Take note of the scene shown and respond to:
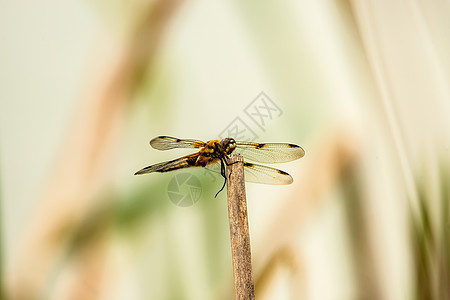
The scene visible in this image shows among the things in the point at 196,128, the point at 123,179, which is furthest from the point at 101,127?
the point at 196,128

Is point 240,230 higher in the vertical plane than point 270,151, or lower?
lower

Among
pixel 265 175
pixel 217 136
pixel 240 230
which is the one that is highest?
pixel 217 136

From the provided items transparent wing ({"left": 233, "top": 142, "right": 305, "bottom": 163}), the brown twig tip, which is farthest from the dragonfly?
the brown twig tip

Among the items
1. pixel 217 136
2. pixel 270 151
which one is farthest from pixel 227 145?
pixel 217 136

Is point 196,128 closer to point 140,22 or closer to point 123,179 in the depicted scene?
point 123,179

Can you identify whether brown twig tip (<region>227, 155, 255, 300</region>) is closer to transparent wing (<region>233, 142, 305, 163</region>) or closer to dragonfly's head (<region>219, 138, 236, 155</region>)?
dragonfly's head (<region>219, 138, 236, 155</region>)

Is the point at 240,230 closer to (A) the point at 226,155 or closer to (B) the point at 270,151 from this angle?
(A) the point at 226,155

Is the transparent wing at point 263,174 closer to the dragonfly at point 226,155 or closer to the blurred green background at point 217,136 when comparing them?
the dragonfly at point 226,155
